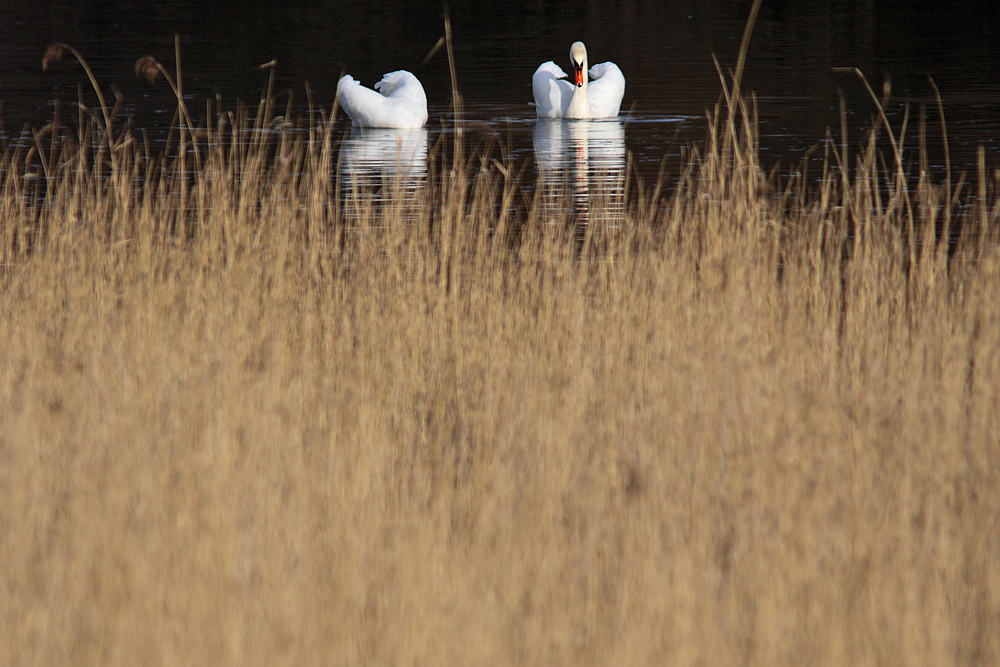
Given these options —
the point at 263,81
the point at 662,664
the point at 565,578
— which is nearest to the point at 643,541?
the point at 565,578

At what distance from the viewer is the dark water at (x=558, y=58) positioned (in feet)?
46.2

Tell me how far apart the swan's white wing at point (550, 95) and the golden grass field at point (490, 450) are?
828 cm

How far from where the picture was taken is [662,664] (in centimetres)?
400

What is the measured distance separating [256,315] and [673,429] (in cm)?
215

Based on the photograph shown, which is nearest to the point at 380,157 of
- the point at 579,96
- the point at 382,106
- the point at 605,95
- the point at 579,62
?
the point at 382,106

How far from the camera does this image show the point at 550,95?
15.6 m

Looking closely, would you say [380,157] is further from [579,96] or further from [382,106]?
[579,96]

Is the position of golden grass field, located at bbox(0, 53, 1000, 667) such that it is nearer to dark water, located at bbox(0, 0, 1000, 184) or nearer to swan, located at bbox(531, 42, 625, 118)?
dark water, located at bbox(0, 0, 1000, 184)

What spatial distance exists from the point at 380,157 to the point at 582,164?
188 centimetres

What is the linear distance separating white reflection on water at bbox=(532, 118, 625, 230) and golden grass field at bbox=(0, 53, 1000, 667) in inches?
98.3

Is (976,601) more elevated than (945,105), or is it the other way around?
(945,105)

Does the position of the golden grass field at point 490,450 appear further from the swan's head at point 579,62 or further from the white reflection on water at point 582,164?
the swan's head at point 579,62

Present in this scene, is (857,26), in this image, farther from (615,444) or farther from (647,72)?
(615,444)

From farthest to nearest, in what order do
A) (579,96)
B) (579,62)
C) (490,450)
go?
(579,62) → (579,96) → (490,450)
